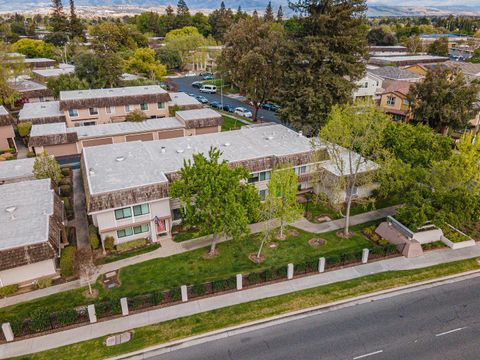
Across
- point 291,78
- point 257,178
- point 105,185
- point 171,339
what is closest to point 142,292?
point 171,339

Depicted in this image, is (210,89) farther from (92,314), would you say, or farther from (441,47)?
(441,47)

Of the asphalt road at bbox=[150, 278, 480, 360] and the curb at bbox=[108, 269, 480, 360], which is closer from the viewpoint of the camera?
the asphalt road at bbox=[150, 278, 480, 360]

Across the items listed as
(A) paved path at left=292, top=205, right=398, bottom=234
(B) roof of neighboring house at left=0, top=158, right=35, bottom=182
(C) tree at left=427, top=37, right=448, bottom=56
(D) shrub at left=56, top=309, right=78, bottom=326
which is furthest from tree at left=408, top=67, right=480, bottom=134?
(C) tree at left=427, top=37, right=448, bottom=56

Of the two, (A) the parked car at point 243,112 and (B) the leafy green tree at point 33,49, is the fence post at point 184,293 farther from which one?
(B) the leafy green tree at point 33,49

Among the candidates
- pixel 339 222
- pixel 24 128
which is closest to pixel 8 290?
pixel 339 222

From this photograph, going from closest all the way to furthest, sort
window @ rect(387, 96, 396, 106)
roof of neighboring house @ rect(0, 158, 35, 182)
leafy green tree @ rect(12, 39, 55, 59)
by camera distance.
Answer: roof of neighboring house @ rect(0, 158, 35, 182) < window @ rect(387, 96, 396, 106) < leafy green tree @ rect(12, 39, 55, 59)

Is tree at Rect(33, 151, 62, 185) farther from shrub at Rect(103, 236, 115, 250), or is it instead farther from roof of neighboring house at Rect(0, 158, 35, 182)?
shrub at Rect(103, 236, 115, 250)

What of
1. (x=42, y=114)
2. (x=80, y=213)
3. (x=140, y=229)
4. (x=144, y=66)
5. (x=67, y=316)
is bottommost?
(x=80, y=213)

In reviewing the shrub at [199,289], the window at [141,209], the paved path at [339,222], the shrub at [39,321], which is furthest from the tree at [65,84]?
the shrub at [199,289]
